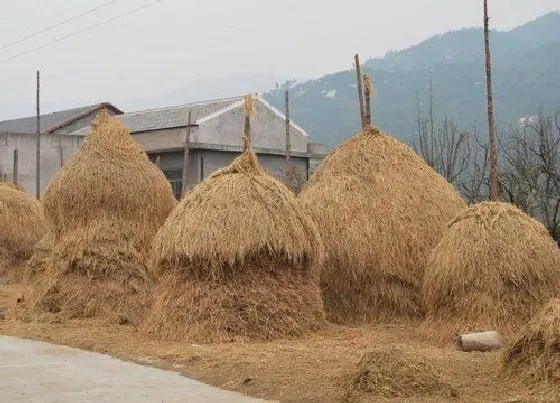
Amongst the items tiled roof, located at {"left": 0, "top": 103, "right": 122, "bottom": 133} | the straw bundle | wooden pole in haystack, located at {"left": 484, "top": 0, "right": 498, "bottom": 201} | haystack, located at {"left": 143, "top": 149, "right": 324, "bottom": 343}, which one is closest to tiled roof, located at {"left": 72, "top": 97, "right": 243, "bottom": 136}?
tiled roof, located at {"left": 0, "top": 103, "right": 122, "bottom": 133}

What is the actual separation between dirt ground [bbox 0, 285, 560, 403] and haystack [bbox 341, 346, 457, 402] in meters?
0.13

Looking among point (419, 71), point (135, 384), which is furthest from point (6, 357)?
point (419, 71)

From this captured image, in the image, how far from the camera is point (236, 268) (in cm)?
1266

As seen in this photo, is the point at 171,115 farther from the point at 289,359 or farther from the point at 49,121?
the point at 289,359

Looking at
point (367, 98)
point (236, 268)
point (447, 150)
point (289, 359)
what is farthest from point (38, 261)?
point (447, 150)

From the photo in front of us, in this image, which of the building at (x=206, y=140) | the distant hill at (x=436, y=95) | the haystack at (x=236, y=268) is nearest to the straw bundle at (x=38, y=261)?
the haystack at (x=236, y=268)

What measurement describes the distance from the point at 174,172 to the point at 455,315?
28.3m

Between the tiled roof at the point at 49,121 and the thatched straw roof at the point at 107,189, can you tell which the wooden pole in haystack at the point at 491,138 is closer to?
the thatched straw roof at the point at 107,189

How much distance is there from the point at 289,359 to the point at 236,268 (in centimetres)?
232

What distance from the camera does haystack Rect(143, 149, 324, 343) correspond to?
41.1 ft

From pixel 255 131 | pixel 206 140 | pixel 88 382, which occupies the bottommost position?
pixel 88 382

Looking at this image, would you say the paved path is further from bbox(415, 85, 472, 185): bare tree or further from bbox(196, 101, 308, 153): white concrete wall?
bbox(196, 101, 308, 153): white concrete wall

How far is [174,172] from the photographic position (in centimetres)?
3928

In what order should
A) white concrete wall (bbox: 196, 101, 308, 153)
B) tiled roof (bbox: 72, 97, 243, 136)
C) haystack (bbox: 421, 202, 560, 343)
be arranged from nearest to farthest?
haystack (bbox: 421, 202, 560, 343), white concrete wall (bbox: 196, 101, 308, 153), tiled roof (bbox: 72, 97, 243, 136)
